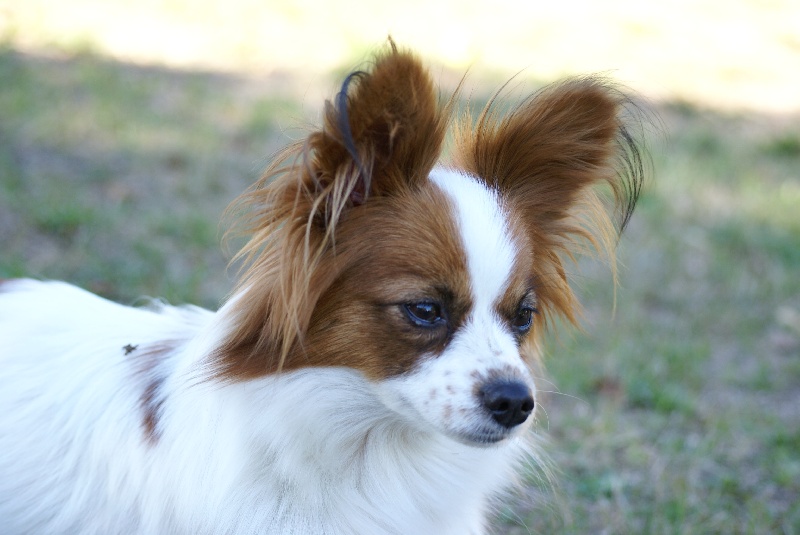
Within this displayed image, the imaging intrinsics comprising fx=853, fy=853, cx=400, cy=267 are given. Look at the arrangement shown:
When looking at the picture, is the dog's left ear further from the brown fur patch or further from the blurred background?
the brown fur patch

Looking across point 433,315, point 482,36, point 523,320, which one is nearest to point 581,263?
point 523,320

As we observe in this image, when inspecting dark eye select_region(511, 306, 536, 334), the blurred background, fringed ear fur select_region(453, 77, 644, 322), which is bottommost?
the blurred background

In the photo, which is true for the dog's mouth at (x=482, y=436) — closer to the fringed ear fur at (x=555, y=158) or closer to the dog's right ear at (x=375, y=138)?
the fringed ear fur at (x=555, y=158)

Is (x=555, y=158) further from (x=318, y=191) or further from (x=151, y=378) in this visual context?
(x=151, y=378)

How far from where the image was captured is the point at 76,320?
10.6 ft

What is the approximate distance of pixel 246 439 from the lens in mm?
2691

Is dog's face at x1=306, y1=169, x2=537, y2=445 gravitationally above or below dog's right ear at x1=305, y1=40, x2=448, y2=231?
below

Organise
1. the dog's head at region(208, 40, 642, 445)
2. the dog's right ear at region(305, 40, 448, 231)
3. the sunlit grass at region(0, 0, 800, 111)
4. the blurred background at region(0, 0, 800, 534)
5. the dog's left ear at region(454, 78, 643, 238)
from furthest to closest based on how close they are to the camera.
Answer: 1. the sunlit grass at region(0, 0, 800, 111)
2. the blurred background at region(0, 0, 800, 534)
3. the dog's left ear at region(454, 78, 643, 238)
4. the dog's head at region(208, 40, 642, 445)
5. the dog's right ear at region(305, 40, 448, 231)

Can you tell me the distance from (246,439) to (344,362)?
393 millimetres

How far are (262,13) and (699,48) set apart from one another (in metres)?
6.36

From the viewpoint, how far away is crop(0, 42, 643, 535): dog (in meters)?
2.60

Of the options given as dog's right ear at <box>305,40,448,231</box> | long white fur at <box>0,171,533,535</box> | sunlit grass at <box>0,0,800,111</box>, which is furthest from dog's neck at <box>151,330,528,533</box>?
sunlit grass at <box>0,0,800,111</box>

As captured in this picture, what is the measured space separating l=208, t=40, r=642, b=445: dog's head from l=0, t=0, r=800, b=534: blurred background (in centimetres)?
27

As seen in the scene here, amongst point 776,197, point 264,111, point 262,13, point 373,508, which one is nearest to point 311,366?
point 373,508
